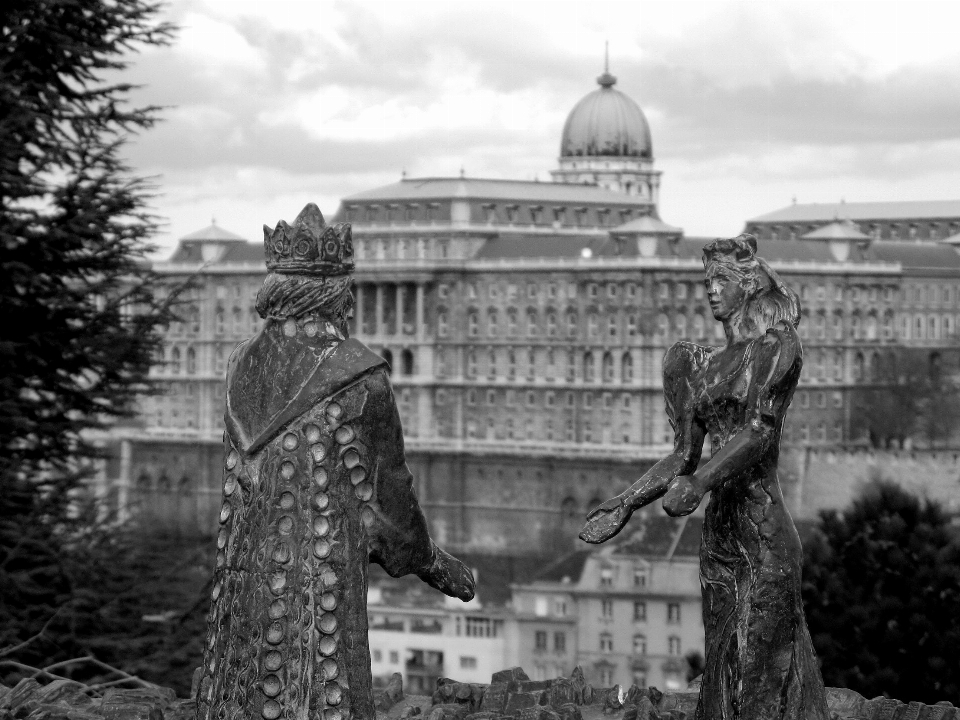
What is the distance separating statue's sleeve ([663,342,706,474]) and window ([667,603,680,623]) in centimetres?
5895

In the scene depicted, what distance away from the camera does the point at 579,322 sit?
98500 mm

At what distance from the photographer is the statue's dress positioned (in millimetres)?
8688

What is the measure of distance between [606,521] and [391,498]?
0.71 meters

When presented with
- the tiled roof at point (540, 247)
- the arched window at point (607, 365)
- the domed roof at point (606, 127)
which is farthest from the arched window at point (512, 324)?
the domed roof at point (606, 127)

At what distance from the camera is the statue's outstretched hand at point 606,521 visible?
27.0 feet

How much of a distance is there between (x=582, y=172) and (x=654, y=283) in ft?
51.0

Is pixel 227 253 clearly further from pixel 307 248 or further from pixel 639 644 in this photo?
pixel 307 248

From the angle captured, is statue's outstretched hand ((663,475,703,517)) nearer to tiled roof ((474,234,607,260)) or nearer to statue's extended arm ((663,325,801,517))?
statue's extended arm ((663,325,801,517))

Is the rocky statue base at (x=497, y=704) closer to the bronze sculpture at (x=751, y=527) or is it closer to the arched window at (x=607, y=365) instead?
the bronze sculpture at (x=751, y=527)

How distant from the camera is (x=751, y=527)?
28.6ft

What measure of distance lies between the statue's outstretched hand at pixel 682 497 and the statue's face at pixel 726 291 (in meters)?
0.75

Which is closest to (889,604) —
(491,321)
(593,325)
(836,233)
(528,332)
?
(593,325)

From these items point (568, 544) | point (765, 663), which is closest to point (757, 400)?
point (765, 663)

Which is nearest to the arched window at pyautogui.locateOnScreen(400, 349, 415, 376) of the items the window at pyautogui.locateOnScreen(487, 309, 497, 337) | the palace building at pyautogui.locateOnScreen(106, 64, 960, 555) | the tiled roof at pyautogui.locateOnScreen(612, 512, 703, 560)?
the palace building at pyautogui.locateOnScreen(106, 64, 960, 555)
